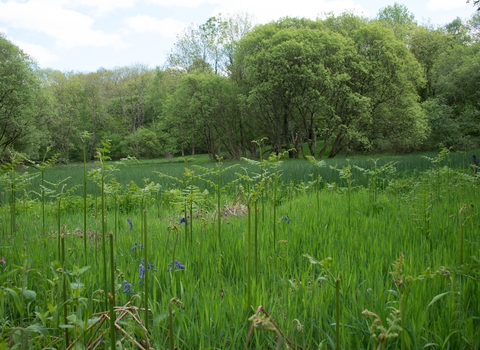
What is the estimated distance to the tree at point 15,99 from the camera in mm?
24625

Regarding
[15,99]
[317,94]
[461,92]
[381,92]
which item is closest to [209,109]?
[317,94]

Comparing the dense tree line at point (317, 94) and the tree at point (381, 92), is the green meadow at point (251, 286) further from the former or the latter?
the tree at point (381, 92)

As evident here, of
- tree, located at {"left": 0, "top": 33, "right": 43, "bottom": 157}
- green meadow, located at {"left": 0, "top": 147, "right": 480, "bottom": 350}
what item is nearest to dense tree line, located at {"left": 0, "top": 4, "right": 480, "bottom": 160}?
tree, located at {"left": 0, "top": 33, "right": 43, "bottom": 157}

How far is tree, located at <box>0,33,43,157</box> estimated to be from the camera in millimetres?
24625

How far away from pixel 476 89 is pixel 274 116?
736 inches

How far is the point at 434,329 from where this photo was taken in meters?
1.61

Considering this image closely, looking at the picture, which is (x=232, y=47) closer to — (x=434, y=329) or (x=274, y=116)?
(x=274, y=116)

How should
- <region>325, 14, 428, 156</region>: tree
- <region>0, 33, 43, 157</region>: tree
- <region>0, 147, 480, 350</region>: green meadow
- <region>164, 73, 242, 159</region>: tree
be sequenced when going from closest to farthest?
<region>0, 147, 480, 350</region>: green meadow
<region>0, 33, 43, 157</region>: tree
<region>325, 14, 428, 156</region>: tree
<region>164, 73, 242, 159</region>: tree

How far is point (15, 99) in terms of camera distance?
80.9ft

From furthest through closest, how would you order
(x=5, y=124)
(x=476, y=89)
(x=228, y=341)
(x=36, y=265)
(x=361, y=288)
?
(x=476, y=89) < (x=5, y=124) < (x=36, y=265) < (x=361, y=288) < (x=228, y=341)

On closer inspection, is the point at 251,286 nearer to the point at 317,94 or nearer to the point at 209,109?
the point at 317,94

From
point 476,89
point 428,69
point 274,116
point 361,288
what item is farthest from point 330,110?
point 361,288

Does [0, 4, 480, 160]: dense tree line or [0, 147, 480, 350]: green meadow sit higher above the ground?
[0, 4, 480, 160]: dense tree line

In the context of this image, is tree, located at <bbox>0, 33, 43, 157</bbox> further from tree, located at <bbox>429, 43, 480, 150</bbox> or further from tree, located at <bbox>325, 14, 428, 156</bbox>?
tree, located at <bbox>429, 43, 480, 150</bbox>
